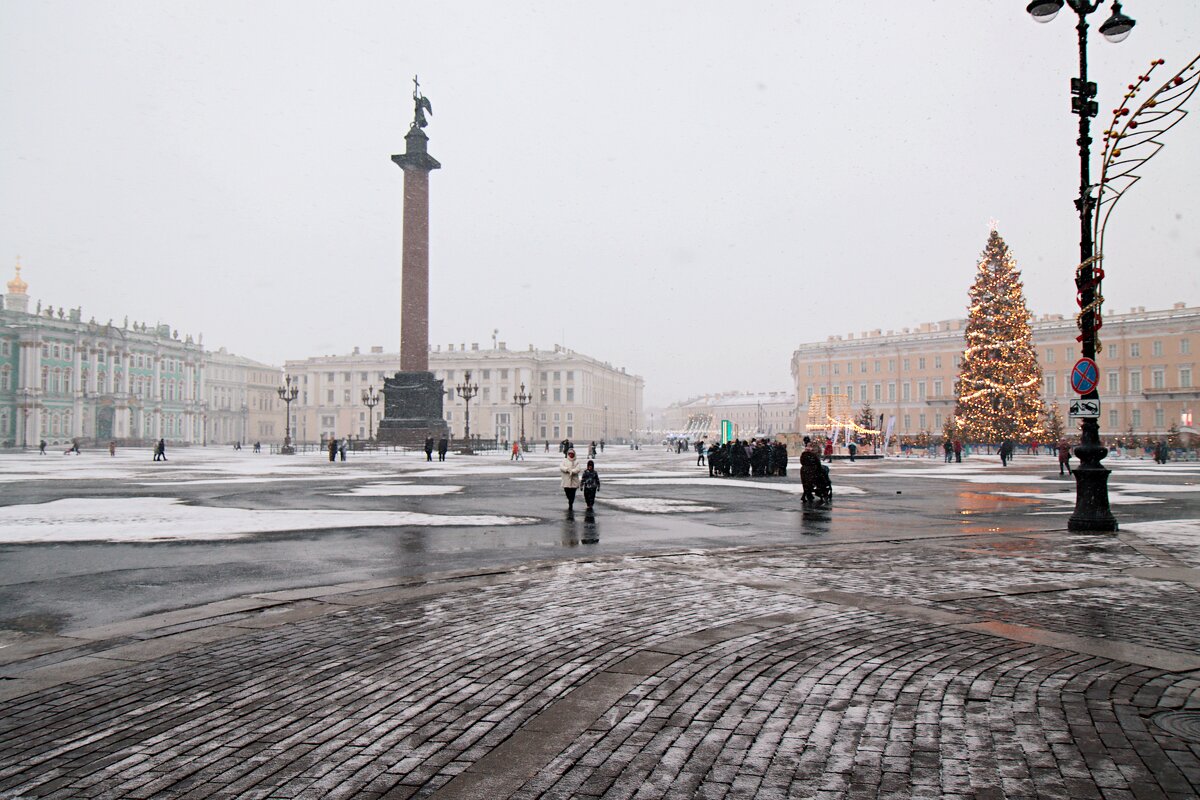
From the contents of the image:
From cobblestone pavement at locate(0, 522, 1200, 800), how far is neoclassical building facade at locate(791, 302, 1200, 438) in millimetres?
60409

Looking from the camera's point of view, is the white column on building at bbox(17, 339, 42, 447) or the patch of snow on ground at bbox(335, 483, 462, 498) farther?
the white column on building at bbox(17, 339, 42, 447)

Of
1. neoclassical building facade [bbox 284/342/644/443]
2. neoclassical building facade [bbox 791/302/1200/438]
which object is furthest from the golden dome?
neoclassical building facade [bbox 791/302/1200/438]

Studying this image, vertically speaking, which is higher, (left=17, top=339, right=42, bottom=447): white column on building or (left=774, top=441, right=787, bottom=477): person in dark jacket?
(left=17, top=339, right=42, bottom=447): white column on building

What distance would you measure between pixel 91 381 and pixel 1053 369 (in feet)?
330

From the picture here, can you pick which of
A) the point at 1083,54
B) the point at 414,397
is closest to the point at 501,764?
the point at 1083,54

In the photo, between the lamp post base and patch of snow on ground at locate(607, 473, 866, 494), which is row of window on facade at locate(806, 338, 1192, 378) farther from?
the lamp post base

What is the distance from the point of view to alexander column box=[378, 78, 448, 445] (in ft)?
169

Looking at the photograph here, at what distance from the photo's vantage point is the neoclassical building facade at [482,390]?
13038cm

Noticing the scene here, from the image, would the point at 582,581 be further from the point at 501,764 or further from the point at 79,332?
the point at 79,332

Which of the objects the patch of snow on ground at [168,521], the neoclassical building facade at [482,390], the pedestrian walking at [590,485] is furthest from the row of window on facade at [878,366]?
the patch of snow on ground at [168,521]

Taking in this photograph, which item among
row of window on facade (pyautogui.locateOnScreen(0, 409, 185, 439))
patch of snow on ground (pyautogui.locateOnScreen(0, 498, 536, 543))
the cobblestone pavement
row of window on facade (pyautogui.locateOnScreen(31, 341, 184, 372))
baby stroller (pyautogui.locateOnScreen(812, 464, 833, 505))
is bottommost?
the cobblestone pavement

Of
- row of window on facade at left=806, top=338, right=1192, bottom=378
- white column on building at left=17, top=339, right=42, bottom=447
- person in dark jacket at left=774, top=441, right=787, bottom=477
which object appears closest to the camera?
person in dark jacket at left=774, top=441, right=787, bottom=477

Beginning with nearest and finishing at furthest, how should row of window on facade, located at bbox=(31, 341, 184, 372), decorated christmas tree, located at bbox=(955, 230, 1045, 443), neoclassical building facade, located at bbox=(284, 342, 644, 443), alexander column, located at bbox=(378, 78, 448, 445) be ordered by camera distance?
decorated christmas tree, located at bbox=(955, 230, 1045, 443)
alexander column, located at bbox=(378, 78, 448, 445)
row of window on facade, located at bbox=(31, 341, 184, 372)
neoclassical building facade, located at bbox=(284, 342, 644, 443)

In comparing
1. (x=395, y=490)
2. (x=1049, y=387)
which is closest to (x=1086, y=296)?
(x=395, y=490)
